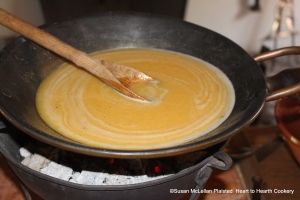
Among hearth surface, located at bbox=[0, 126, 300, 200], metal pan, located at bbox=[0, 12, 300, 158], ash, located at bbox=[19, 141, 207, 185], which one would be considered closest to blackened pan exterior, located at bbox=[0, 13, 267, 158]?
metal pan, located at bbox=[0, 12, 300, 158]

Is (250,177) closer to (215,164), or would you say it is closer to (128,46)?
(215,164)

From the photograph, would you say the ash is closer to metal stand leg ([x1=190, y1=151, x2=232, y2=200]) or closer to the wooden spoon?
metal stand leg ([x1=190, y1=151, x2=232, y2=200])

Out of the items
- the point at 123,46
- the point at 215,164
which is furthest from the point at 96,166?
the point at 123,46

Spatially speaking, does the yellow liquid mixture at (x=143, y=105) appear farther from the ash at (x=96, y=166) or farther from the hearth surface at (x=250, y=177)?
the hearth surface at (x=250, y=177)

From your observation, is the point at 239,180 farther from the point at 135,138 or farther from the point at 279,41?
the point at 279,41

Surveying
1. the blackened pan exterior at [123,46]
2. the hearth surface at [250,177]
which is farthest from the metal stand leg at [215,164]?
the hearth surface at [250,177]

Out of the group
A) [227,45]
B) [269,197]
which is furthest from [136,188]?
[269,197]

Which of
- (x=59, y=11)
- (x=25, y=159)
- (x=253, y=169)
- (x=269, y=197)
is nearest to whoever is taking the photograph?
(x=25, y=159)
